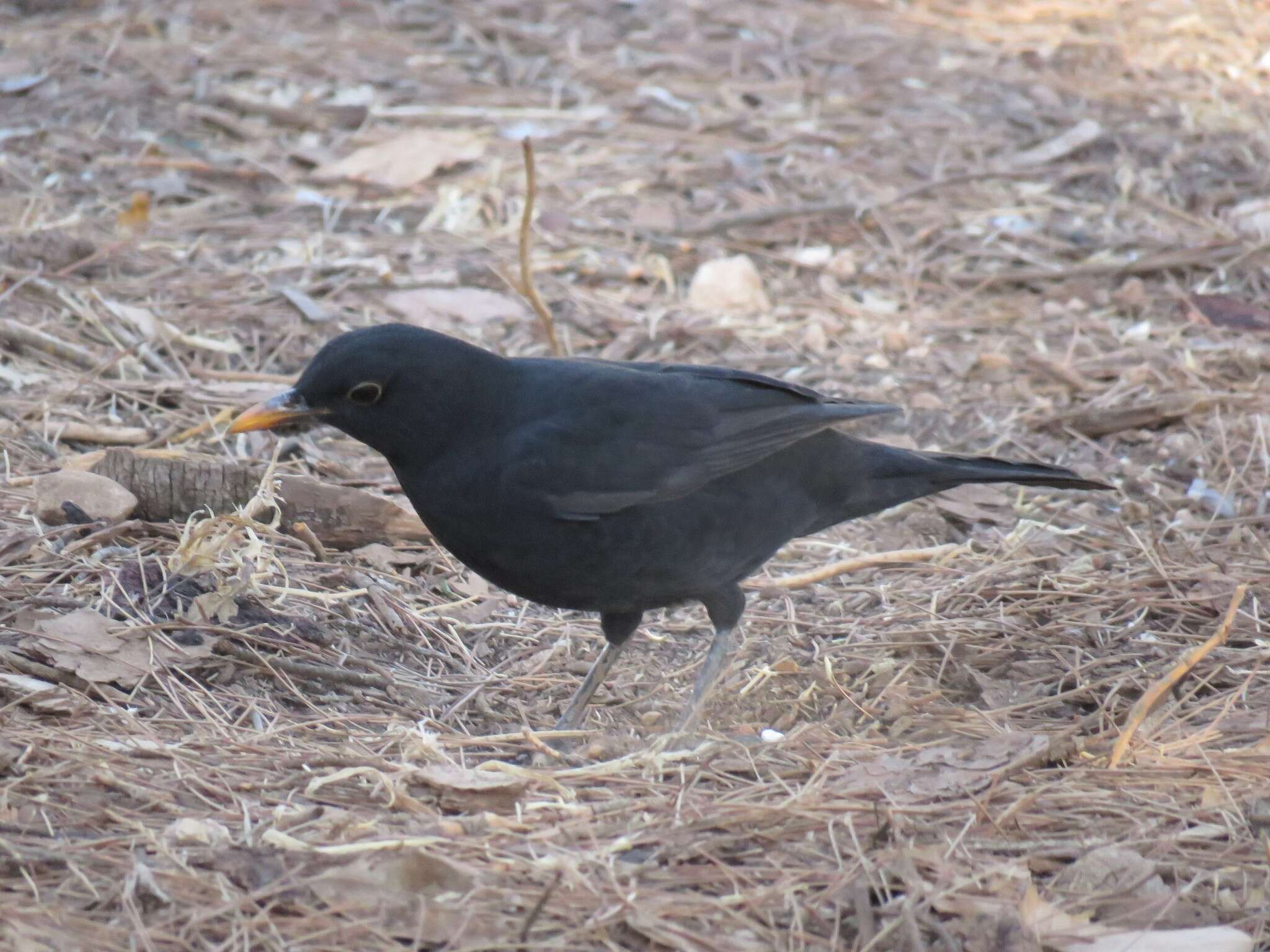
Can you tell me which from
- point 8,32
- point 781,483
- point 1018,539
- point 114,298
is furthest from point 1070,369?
point 8,32

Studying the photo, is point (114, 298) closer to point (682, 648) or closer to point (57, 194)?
point (57, 194)

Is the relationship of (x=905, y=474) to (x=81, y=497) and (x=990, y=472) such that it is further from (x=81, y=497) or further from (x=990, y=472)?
(x=81, y=497)

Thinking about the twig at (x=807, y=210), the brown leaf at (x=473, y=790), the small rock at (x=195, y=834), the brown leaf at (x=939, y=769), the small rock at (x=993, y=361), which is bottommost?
the small rock at (x=993, y=361)

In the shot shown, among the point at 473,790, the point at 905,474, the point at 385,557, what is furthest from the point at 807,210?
the point at 473,790

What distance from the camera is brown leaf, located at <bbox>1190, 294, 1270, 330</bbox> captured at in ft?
21.5

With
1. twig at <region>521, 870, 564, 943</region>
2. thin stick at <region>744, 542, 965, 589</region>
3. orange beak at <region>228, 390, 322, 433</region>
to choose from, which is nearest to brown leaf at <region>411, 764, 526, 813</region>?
twig at <region>521, 870, 564, 943</region>

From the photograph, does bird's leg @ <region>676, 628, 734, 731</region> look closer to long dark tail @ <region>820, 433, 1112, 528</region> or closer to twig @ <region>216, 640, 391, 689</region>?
long dark tail @ <region>820, 433, 1112, 528</region>

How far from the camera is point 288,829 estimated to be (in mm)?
2975

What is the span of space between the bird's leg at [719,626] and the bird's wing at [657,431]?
0.37 meters

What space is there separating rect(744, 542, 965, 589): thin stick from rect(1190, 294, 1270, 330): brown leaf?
2326 millimetres

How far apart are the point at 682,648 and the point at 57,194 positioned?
→ 161 inches

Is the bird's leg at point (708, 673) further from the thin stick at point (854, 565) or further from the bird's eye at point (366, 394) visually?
the bird's eye at point (366, 394)

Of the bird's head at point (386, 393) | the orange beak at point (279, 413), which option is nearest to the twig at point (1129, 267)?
the bird's head at point (386, 393)

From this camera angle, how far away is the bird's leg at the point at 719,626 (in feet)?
13.9
